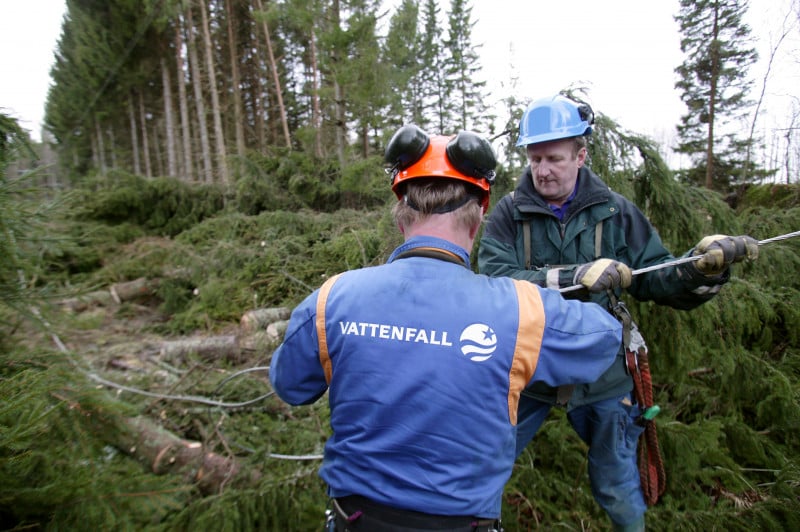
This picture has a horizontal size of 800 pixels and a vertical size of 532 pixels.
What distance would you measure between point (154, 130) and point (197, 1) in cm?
1189

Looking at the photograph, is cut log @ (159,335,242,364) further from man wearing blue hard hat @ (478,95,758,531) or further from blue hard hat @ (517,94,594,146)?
blue hard hat @ (517,94,594,146)

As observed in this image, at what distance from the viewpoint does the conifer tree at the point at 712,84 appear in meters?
10.6

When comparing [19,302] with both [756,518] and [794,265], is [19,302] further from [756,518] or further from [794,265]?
[794,265]

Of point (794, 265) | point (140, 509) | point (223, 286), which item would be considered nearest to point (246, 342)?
point (223, 286)

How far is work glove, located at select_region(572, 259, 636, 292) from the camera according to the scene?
1.78 meters

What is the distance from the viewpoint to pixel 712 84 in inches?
453

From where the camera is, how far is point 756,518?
235 centimetres

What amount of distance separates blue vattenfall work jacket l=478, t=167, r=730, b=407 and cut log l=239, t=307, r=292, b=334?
469cm

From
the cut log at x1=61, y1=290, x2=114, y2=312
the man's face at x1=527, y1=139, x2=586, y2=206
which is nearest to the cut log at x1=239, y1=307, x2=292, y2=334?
the cut log at x1=61, y1=290, x2=114, y2=312

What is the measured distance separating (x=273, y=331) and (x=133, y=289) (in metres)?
4.71

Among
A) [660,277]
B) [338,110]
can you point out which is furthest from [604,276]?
[338,110]

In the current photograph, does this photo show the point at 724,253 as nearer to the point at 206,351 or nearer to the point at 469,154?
the point at 469,154

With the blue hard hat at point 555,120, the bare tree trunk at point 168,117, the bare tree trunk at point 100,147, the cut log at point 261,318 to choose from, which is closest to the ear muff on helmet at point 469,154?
the blue hard hat at point 555,120

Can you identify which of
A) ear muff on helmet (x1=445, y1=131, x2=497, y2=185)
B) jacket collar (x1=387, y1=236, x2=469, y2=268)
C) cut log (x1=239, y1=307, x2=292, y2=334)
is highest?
ear muff on helmet (x1=445, y1=131, x2=497, y2=185)
